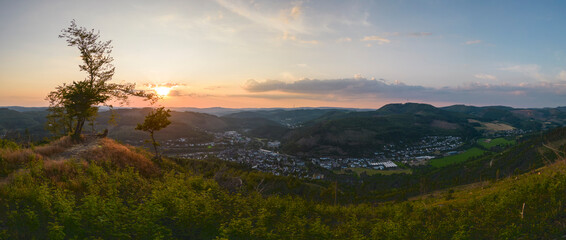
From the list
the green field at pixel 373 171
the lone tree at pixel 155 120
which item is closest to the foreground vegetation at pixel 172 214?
the lone tree at pixel 155 120

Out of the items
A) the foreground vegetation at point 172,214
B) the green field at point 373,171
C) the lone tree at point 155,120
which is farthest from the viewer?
the green field at point 373,171

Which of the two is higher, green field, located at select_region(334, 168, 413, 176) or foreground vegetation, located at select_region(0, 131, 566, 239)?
foreground vegetation, located at select_region(0, 131, 566, 239)

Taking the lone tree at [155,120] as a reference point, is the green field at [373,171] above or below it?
below

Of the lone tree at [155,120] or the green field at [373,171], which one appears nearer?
the lone tree at [155,120]

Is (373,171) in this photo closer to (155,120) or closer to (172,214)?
(155,120)

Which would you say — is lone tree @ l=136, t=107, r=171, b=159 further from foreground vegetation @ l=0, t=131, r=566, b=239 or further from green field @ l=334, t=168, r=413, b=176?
green field @ l=334, t=168, r=413, b=176

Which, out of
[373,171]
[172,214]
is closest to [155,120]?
[172,214]

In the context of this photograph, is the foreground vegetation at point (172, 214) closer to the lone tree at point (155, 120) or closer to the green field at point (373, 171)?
the lone tree at point (155, 120)

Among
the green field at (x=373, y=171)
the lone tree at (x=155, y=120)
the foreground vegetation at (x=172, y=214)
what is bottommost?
the green field at (x=373, y=171)

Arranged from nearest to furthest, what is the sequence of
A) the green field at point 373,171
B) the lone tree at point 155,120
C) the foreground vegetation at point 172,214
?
the foreground vegetation at point 172,214
the lone tree at point 155,120
the green field at point 373,171

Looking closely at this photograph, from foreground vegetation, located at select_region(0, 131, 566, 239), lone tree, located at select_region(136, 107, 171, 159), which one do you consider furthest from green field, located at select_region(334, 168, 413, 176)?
foreground vegetation, located at select_region(0, 131, 566, 239)

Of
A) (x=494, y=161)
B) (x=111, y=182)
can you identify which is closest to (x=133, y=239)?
(x=111, y=182)

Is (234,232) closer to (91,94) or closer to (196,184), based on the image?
(196,184)
